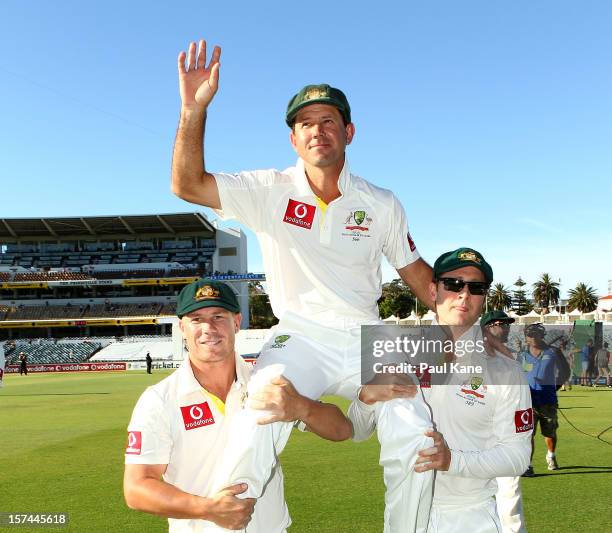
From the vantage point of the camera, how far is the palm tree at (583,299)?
80250mm

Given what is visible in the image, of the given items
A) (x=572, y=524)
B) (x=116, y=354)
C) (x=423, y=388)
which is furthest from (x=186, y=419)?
(x=116, y=354)

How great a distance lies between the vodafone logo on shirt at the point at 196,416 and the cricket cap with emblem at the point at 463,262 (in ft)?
4.07

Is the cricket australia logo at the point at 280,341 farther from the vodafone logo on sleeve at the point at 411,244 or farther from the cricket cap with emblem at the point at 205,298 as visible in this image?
the vodafone logo on sleeve at the point at 411,244

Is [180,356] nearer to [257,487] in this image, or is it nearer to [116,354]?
[116,354]

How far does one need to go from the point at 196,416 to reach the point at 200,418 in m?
0.02

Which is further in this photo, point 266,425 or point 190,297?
point 190,297

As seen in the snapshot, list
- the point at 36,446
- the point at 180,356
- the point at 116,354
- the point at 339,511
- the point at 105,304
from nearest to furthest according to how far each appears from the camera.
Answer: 1. the point at 339,511
2. the point at 36,446
3. the point at 180,356
4. the point at 116,354
5. the point at 105,304

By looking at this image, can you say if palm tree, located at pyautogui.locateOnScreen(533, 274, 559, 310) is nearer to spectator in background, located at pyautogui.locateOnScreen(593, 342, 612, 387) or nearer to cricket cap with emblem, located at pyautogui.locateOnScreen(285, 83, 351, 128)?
spectator in background, located at pyautogui.locateOnScreen(593, 342, 612, 387)

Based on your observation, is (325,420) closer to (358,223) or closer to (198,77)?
(358,223)

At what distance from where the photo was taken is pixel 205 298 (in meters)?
2.68

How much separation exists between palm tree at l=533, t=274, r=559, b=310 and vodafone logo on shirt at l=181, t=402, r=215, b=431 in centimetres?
9313

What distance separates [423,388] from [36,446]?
8532 millimetres

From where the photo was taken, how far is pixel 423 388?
2.86 meters

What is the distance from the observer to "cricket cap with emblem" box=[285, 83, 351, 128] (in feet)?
9.36
